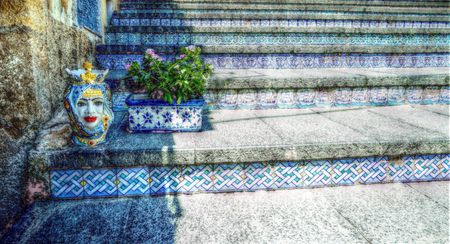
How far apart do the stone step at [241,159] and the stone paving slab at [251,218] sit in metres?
0.08

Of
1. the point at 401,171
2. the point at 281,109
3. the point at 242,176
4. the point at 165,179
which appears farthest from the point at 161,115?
the point at 401,171

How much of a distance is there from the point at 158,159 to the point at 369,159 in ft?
4.31

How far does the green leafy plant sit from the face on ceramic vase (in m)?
0.40

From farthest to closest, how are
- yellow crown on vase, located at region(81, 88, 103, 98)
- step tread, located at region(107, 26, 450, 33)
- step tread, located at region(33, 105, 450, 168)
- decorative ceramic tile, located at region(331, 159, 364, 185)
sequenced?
step tread, located at region(107, 26, 450, 33), decorative ceramic tile, located at region(331, 159, 364, 185), step tread, located at region(33, 105, 450, 168), yellow crown on vase, located at region(81, 88, 103, 98)

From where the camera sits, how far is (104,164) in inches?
63.4

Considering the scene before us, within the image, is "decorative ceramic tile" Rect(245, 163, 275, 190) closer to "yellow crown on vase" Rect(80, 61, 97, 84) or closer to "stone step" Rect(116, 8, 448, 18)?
"yellow crown on vase" Rect(80, 61, 97, 84)

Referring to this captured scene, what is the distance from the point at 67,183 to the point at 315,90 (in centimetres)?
209

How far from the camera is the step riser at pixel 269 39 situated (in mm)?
3463

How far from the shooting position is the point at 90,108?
152 centimetres

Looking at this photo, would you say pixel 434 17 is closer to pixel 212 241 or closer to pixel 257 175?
pixel 257 175

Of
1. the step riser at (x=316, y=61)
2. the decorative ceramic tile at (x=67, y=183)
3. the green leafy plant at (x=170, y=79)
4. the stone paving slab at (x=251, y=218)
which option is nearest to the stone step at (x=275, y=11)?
the step riser at (x=316, y=61)

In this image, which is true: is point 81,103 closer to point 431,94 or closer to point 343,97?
point 343,97

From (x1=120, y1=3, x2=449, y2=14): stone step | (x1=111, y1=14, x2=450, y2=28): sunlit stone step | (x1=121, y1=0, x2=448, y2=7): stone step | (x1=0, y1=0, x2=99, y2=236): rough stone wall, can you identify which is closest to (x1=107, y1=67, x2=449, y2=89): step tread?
(x1=0, y1=0, x2=99, y2=236): rough stone wall

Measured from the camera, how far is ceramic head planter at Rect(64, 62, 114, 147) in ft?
4.95
